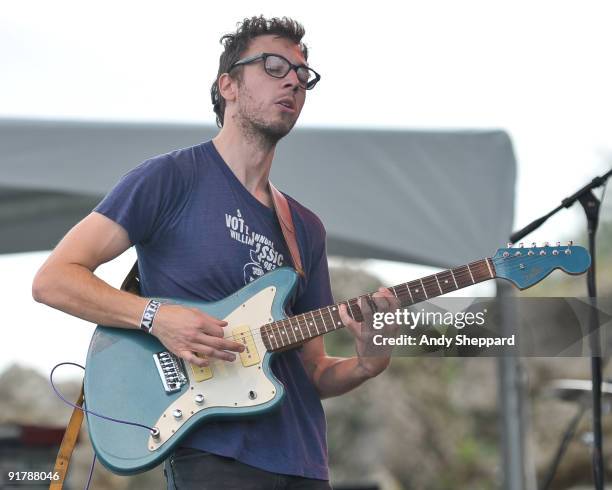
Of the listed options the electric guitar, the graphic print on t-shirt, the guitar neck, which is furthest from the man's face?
the guitar neck

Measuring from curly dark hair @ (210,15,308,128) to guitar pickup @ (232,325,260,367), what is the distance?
2.47 feet

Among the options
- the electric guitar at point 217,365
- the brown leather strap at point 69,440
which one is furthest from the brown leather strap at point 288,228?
the brown leather strap at point 69,440

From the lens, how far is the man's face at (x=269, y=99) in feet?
8.24

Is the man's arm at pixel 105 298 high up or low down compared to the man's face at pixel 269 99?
Answer: down

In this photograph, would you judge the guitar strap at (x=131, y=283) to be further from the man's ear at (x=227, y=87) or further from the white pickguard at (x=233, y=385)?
the man's ear at (x=227, y=87)

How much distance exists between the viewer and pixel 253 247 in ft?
7.89

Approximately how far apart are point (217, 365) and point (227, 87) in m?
0.85

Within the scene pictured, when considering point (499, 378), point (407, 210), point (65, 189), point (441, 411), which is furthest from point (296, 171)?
point (441, 411)

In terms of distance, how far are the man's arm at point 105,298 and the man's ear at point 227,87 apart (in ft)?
1.92

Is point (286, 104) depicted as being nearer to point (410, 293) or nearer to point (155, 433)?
point (410, 293)

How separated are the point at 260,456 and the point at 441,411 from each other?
9249 mm

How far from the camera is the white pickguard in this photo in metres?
2.24

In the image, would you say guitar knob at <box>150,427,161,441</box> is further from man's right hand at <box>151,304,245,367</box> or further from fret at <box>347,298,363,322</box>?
fret at <box>347,298,363,322</box>

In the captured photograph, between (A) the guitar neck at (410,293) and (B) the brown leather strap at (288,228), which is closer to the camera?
(A) the guitar neck at (410,293)
